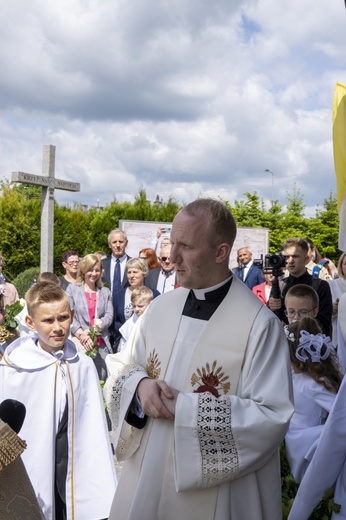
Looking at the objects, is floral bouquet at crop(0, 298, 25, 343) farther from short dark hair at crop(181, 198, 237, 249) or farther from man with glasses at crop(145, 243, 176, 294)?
short dark hair at crop(181, 198, 237, 249)

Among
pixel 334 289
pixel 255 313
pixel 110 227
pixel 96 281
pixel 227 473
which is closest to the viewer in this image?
pixel 227 473

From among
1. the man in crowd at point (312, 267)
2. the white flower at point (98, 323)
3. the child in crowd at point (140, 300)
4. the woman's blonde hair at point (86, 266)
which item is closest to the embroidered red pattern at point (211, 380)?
the child in crowd at point (140, 300)

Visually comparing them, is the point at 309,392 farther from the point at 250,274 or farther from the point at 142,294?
the point at 250,274

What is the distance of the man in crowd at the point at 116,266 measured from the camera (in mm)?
9266

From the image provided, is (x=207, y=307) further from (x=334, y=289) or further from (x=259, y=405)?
(x=334, y=289)

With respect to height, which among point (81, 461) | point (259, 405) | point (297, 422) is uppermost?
point (259, 405)

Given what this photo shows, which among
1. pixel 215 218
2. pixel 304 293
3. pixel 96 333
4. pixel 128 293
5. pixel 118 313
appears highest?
pixel 215 218

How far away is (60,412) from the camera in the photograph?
4.19 meters

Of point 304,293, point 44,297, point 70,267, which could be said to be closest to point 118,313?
point 70,267

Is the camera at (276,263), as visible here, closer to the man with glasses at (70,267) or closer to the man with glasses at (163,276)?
the man with glasses at (163,276)

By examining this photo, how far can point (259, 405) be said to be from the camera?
8.37 ft

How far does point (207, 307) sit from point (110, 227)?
76.1 ft

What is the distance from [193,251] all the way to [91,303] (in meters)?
5.88

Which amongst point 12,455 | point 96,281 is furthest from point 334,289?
point 12,455
